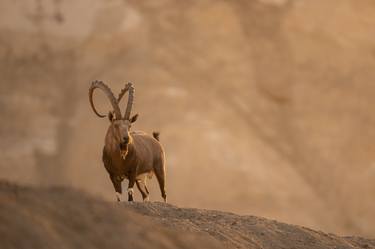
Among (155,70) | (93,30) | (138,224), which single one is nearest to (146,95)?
(155,70)

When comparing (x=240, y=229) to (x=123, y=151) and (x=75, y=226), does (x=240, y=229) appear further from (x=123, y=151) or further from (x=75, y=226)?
(x=75, y=226)

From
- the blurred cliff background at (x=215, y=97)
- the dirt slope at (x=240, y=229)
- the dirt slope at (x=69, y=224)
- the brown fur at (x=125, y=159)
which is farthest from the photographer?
the blurred cliff background at (x=215, y=97)

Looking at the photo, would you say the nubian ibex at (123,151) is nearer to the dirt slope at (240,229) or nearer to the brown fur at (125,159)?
the brown fur at (125,159)

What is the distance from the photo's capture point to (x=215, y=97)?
202 ft

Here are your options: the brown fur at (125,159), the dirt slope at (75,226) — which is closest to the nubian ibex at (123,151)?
the brown fur at (125,159)

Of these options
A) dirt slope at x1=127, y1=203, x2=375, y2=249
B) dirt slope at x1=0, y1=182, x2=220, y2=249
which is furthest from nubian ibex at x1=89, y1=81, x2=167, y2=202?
dirt slope at x1=0, y1=182, x2=220, y2=249

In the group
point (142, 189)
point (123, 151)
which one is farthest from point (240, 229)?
point (142, 189)

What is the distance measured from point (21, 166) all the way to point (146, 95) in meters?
7.89

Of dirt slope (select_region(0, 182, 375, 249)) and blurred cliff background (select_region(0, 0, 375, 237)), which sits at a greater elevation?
blurred cliff background (select_region(0, 0, 375, 237))

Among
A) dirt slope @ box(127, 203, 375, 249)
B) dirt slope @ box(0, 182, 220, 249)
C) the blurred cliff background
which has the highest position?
the blurred cliff background

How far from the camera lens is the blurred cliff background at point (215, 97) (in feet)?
184

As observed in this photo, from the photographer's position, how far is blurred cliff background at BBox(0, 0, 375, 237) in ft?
Answer: 184

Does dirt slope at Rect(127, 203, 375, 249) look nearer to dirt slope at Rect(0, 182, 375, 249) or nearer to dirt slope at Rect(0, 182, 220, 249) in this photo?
dirt slope at Rect(0, 182, 375, 249)

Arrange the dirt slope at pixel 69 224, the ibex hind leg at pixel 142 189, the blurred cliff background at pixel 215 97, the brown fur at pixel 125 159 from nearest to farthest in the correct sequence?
the dirt slope at pixel 69 224, the brown fur at pixel 125 159, the ibex hind leg at pixel 142 189, the blurred cliff background at pixel 215 97
